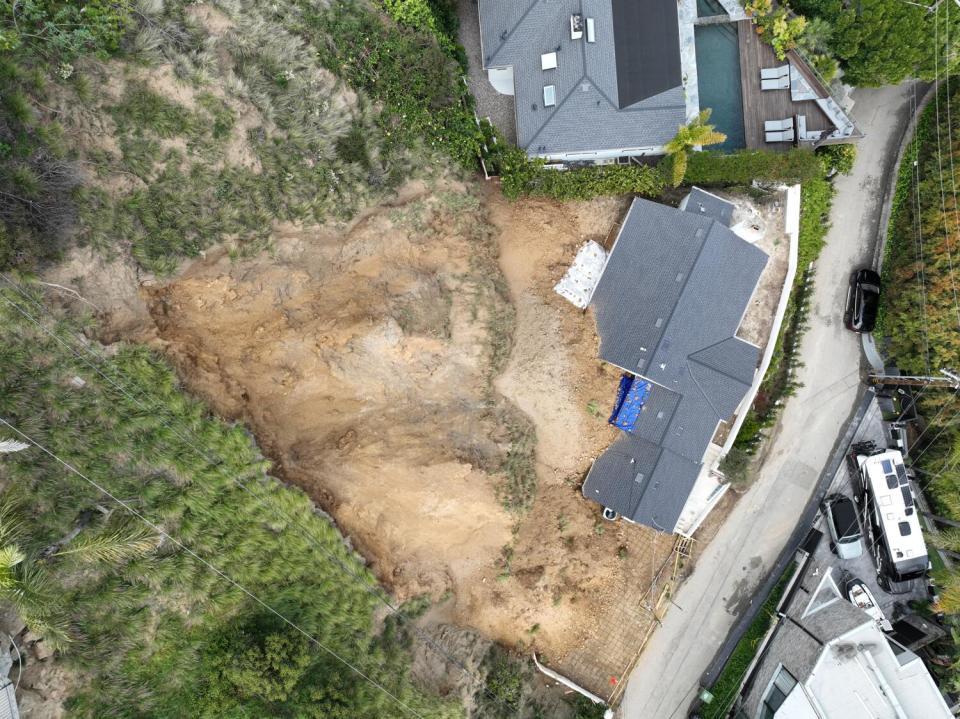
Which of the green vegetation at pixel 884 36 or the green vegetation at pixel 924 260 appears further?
the green vegetation at pixel 924 260

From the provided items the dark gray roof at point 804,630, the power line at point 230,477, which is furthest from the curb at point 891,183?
the power line at point 230,477

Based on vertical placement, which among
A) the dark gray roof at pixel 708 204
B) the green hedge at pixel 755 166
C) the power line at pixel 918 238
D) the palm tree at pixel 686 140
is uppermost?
the palm tree at pixel 686 140

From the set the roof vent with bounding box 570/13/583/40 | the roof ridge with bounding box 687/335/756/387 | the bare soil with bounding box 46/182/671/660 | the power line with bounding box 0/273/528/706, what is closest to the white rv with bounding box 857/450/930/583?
the roof ridge with bounding box 687/335/756/387

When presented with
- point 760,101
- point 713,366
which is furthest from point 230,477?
point 760,101

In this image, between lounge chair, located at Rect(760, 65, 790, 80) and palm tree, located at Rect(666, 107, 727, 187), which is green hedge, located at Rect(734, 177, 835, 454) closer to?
lounge chair, located at Rect(760, 65, 790, 80)

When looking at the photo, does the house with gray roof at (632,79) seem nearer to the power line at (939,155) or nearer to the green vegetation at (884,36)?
the green vegetation at (884,36)

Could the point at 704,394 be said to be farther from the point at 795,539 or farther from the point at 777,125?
the point at 777,125
